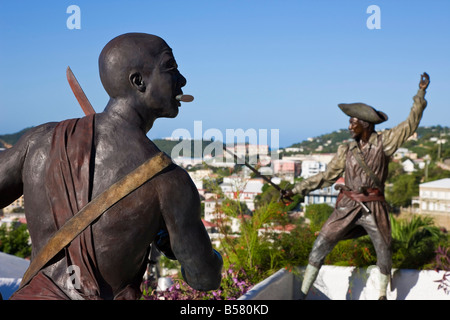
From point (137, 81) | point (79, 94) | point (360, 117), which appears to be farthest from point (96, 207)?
point (360, 117)

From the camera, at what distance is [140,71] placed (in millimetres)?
1949

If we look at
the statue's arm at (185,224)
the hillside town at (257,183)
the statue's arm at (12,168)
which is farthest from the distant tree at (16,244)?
the statue's arm at (185,224)

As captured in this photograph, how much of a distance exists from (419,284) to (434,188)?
4029 cm

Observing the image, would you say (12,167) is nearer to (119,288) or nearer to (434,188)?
(119,288)

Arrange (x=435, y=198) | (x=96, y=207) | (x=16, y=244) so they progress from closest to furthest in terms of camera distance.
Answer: (x=96, y=207) → (x=16, y=244) → (x=435, y=198)

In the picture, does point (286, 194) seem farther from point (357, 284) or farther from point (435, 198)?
point (435, 198)

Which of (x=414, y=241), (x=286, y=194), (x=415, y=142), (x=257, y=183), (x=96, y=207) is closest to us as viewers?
(x=96, y=207)

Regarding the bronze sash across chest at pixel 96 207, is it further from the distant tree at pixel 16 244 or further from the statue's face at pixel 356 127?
the distant tree at pixel 16 244

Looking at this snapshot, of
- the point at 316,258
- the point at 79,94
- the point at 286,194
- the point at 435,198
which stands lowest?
the point at 435,198

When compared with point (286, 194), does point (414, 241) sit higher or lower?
lower

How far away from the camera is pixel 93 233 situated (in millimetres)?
1808

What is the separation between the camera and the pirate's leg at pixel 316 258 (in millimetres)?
6430

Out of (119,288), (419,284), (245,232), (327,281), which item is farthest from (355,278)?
(119,288)

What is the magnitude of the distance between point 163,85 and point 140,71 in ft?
0.33
